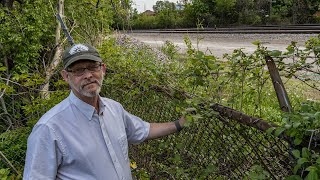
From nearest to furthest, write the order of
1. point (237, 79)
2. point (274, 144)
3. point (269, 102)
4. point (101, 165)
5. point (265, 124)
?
point (265, 124) < point (274, 144) < point (101, 165) < point (237, 79) < point (269, 102)

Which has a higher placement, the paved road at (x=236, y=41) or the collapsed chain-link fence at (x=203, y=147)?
the collapsed chain-link fence at (x=203, y=147)

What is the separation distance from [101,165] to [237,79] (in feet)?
3.87

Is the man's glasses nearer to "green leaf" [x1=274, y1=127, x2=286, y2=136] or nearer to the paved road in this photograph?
"green leaf" [x1=274, y1=127, x2=286, y2=136]

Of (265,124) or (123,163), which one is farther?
(123,163)

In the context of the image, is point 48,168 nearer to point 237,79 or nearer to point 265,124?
point 265,124

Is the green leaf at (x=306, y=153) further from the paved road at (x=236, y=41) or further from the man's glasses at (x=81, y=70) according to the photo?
the paved road at (x=236, y=41)

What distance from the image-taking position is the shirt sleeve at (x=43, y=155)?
2.20 meters

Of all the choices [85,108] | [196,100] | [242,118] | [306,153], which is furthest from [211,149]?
[306,153]

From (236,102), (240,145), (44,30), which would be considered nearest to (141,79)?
(236,102)

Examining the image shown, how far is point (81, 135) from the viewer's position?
2.36m

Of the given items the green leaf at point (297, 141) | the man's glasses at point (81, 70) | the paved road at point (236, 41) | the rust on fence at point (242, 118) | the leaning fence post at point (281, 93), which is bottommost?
the paved road at point (236, 41)

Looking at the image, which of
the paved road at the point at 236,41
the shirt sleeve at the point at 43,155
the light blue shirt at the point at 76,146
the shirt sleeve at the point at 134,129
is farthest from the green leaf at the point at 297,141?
the paved road at the point at 236,41

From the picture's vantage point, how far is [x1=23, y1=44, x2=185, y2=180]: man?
2229 mm

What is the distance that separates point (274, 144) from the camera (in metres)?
2.11
